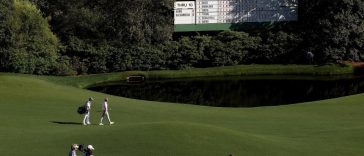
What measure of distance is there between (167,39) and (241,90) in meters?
21.1

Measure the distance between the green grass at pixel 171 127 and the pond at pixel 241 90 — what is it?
817cm

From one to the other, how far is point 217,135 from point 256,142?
1827 millimetres

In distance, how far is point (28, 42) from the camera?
74.9 metres

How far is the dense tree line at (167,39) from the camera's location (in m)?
80.6

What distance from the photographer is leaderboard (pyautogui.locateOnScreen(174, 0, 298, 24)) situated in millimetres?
88812

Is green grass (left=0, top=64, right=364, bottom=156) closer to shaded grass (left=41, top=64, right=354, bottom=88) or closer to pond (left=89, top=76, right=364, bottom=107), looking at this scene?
pond (left=89, top=76, right=364, bottom=107)

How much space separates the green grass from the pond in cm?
817

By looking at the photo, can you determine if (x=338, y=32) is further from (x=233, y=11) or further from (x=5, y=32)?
(x=5, y=32)

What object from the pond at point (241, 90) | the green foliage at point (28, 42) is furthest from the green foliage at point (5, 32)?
the pond at point (241, 90)

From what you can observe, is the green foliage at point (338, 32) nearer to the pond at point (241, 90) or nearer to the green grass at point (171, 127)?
the pond at point (241, 90)

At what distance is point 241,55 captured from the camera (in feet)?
275

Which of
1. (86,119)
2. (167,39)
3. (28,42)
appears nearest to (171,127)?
(86,119)

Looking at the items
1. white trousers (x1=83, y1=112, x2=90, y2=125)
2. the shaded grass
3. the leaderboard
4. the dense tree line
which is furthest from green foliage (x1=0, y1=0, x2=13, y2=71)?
white trousers (x1=83, y1=112, x2=90, y2=125)

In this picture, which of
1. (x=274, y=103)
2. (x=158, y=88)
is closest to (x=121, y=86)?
(x=158, y=88)
